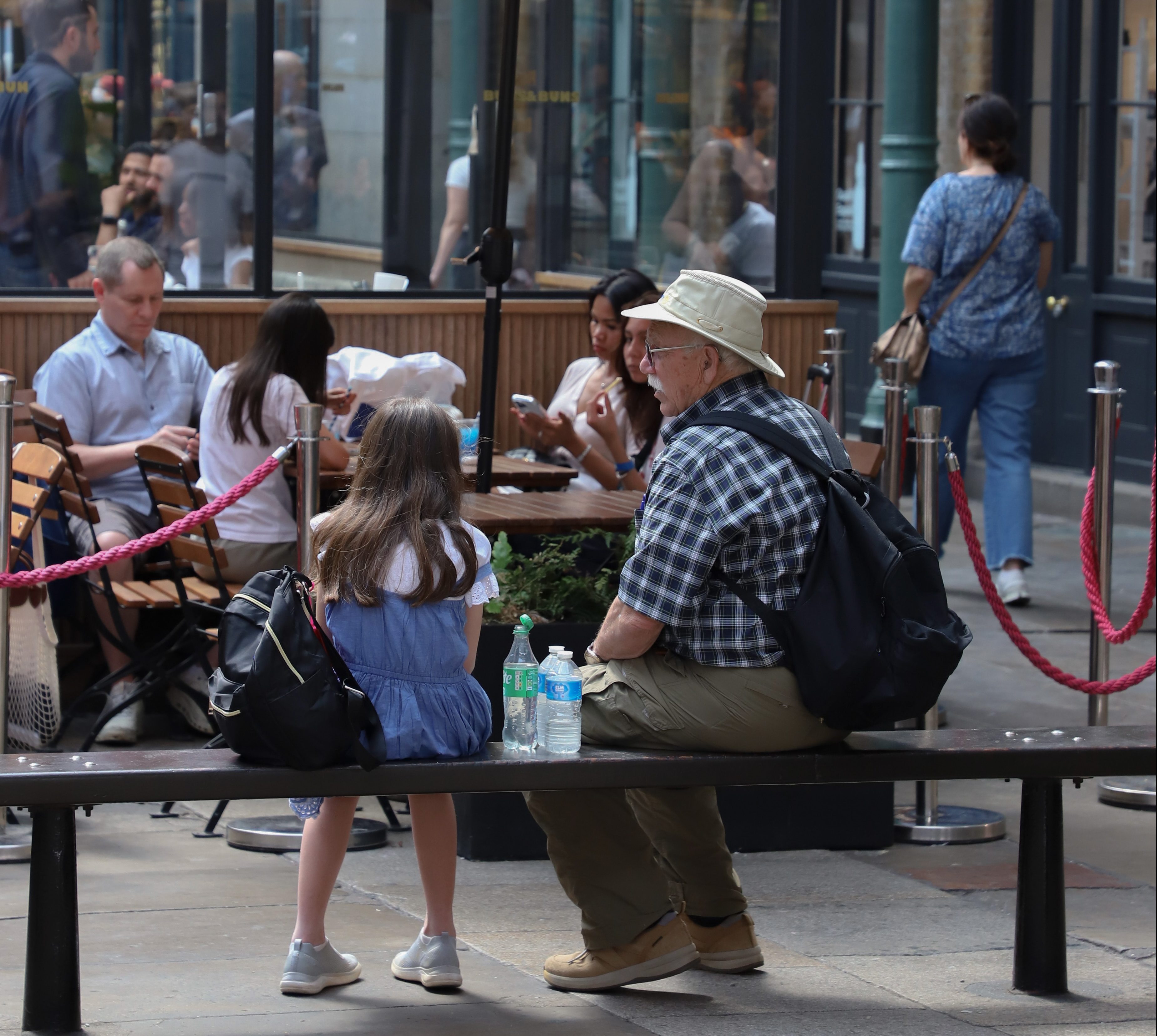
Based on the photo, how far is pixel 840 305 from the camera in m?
14.6

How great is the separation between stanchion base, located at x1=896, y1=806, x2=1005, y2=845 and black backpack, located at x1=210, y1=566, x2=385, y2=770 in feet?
7.69

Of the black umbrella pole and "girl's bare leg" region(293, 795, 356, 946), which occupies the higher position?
the black umbrella pole

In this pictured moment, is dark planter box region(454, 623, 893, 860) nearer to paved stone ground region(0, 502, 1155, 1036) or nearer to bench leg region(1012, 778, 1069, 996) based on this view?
paved stone ground region(0, 502, 1155, 1036)

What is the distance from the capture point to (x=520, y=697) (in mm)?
4438

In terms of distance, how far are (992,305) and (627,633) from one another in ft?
17.1

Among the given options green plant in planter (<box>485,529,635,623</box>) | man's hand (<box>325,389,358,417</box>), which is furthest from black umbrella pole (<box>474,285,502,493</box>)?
green plant in planter (<box>485,529,635,623</box>)

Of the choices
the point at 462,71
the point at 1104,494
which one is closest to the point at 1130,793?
the point at 1104,494

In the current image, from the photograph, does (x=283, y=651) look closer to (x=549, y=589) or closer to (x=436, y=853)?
(x=436, y=853)

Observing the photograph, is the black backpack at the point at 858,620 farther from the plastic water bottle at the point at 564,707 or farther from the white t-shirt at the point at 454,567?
the white t-shirt at the point at 454,567

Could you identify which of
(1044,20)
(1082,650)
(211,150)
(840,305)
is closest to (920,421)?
Result: (1082,650)

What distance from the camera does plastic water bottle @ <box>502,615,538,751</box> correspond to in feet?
14.5

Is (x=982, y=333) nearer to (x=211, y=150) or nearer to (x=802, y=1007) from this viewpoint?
A: (x=211, y=150)

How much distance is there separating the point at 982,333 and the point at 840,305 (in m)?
5.55

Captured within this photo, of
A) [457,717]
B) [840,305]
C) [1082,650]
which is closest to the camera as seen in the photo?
[457,717]
